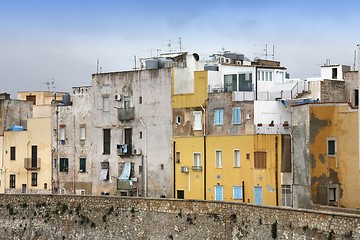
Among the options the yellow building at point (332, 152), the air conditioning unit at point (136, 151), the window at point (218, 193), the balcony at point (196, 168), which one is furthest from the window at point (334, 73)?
the yellow building at point (332, 152)

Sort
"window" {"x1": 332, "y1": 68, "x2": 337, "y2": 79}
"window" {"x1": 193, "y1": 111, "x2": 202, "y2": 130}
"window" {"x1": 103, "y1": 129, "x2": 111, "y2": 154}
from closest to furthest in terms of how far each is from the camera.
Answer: "window" {"x1": 193, "y1": 111, "x2": 202, "y2": 130}
"window" {"x1": 332, "y1": 68, "x2": 337, "y2": 79}
"window" {"x1": 103, "y1": 129, "x2": 111, "y2": 154}

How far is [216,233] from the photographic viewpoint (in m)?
Result: 51.2

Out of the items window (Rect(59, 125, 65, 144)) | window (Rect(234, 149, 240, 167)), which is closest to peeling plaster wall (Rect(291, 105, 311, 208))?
window (Rect(234, 149, 240, 167))

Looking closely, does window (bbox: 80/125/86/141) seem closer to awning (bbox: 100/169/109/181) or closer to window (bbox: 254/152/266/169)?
awning (bbox: 100/169/109/181)

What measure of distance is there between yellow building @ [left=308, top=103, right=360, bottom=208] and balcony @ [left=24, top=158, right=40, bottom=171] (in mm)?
25493

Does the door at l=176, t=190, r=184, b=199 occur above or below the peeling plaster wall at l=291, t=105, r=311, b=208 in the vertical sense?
below

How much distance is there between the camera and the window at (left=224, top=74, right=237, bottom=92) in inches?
2459

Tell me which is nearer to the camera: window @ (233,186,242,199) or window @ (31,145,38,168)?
window @ (233,186,242,199)

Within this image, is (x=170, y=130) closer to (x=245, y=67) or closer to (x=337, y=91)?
(x=245, y=67)

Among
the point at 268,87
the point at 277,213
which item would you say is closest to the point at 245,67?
the point at 268,87

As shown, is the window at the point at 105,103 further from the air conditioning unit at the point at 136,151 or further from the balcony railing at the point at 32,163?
the balcony railing at the point at 32,163

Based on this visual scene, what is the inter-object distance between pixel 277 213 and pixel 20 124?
3535cm

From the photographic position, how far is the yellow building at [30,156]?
7250cm

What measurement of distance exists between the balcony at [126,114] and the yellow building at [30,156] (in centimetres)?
748
